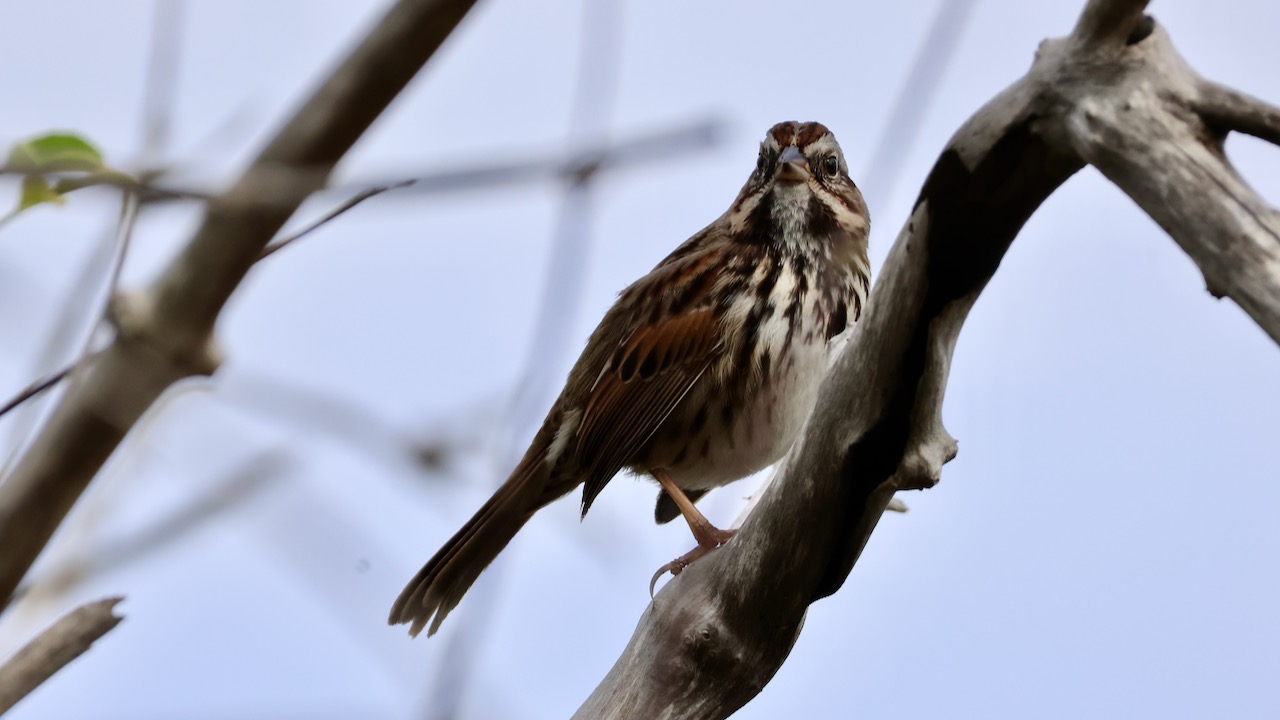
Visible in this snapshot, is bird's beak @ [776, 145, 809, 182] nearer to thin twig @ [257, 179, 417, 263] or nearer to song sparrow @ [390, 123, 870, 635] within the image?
song sparrow @ [390, 123, 870, 635]

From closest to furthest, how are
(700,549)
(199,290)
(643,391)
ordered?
(199,290)
(700,549)
(643,391)

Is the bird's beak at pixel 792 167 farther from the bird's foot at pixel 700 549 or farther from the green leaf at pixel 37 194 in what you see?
Answer: the green leaf at pixel 37 194

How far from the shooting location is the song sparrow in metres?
4.23

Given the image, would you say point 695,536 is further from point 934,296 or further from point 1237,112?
point 1237,112

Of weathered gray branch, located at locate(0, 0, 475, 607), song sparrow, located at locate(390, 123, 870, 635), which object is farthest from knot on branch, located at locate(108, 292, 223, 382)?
song sparrow, located at locate(390, 123, 870, 635)

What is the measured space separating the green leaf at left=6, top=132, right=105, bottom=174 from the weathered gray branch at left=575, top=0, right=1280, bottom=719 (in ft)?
4.31

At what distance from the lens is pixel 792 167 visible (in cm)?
445

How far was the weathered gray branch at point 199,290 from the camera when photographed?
1841 millimetres

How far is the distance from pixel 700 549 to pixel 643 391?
79 cm

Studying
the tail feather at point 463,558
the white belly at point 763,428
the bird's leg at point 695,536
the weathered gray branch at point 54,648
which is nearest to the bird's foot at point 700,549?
the bird's leg at point 695,536

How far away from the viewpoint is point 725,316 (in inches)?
170

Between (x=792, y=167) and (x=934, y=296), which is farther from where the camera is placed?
(x=792, y=167)

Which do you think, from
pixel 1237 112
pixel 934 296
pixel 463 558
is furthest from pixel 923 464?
pixel 463 558

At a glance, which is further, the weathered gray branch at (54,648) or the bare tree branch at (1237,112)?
the weathered gray branch at (54,648)
